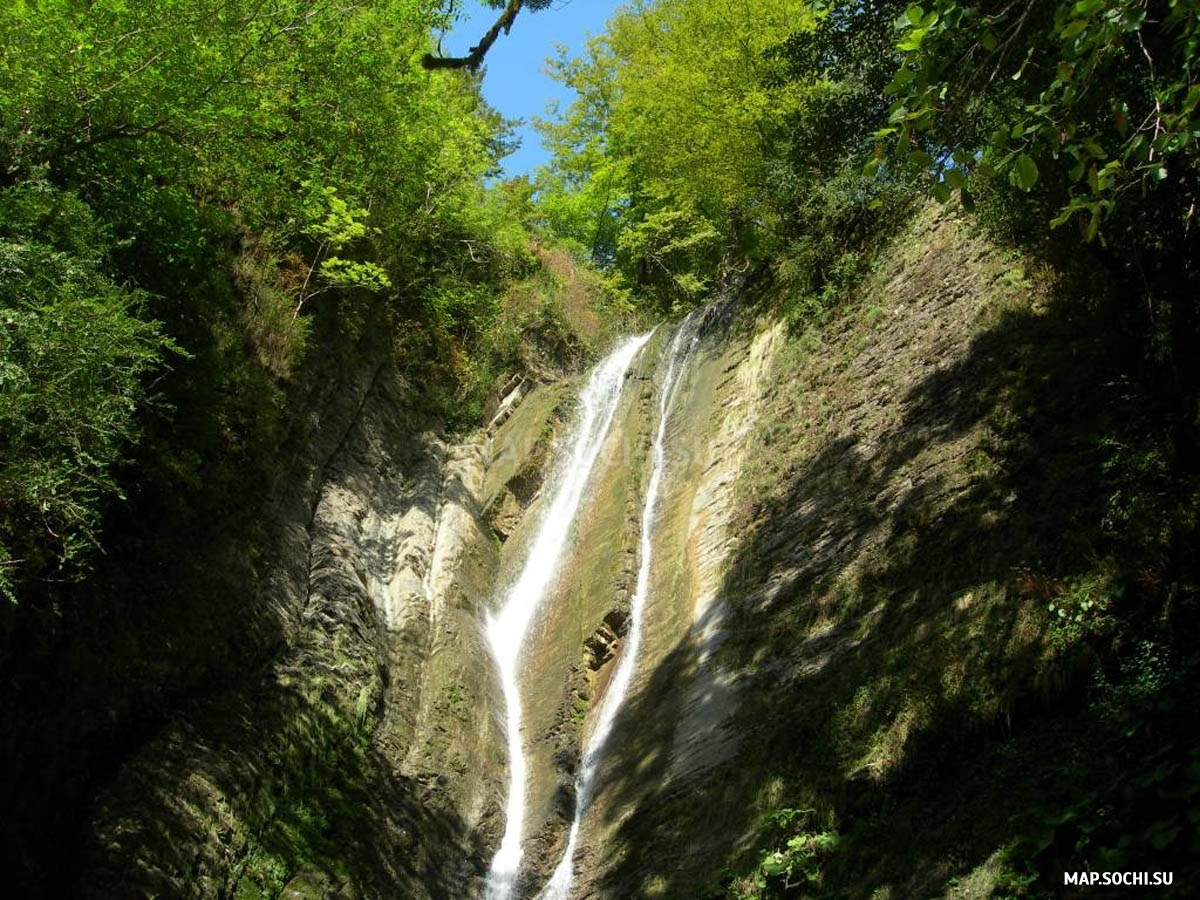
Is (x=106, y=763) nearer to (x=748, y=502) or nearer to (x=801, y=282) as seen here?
(x=748, y=502)

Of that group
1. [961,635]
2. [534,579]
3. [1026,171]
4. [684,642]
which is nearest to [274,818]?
[684,642]

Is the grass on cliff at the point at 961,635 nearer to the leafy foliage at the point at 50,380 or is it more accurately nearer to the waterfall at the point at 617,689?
the waterfall at the point at 617,689

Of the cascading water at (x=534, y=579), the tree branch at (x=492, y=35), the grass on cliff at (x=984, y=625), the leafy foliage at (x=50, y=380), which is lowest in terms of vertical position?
the grass on cliff at (x=984, y=625)

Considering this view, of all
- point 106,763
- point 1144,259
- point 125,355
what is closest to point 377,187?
point 125,355

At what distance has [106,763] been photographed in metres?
7.97

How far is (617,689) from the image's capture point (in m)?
11.7

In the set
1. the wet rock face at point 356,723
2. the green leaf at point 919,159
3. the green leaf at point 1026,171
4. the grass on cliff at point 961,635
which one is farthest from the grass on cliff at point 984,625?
the wet rock face at point 356,723

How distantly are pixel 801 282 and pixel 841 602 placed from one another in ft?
24.1

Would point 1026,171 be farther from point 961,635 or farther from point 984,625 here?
point 961,635

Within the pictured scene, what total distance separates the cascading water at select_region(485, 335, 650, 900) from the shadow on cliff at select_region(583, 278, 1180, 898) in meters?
1.48

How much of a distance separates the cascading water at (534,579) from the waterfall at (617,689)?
0.71 meters

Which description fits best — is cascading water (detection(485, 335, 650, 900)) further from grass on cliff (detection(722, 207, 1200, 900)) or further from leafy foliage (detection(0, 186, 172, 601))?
leafy foliage (detection(0, 186, 172, 601))

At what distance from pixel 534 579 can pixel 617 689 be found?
11.8ft

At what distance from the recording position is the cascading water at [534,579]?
10.7m
